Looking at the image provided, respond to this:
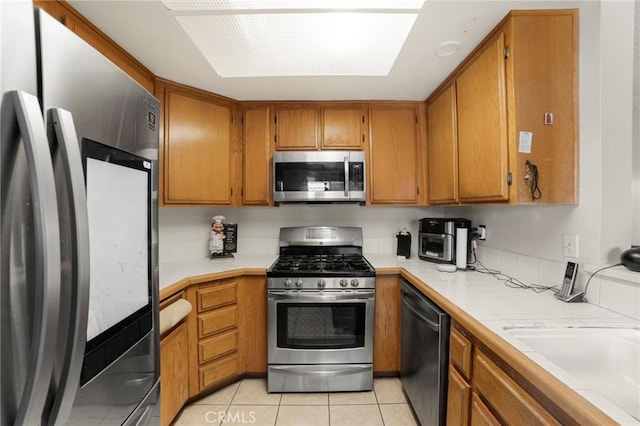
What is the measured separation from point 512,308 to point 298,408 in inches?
57.8

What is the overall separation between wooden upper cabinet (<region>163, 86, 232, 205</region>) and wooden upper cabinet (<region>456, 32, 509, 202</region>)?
181cm

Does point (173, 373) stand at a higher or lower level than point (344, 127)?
lower

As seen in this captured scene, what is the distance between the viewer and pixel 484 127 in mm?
1426

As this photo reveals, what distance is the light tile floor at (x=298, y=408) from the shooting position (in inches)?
64.1

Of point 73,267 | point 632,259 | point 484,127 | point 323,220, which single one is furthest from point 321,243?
point 73,267

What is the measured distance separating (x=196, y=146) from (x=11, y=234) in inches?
67.6

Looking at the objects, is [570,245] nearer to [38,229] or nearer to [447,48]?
[447,48]

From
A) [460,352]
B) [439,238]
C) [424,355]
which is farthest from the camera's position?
[439,238]

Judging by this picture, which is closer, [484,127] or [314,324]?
[484,127]

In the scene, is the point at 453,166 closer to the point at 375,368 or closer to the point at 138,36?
the point at 375,368

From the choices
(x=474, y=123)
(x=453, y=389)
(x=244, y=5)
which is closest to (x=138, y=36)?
(x=244, y=5)

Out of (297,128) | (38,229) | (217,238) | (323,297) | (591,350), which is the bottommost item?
(323,297)

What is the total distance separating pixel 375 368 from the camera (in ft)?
6.47

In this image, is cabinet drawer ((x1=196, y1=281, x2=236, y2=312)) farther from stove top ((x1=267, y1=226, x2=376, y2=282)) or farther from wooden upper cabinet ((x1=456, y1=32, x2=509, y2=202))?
wooden upper cabinet ((x1=456, y1=32, x2=509, y2=202))
